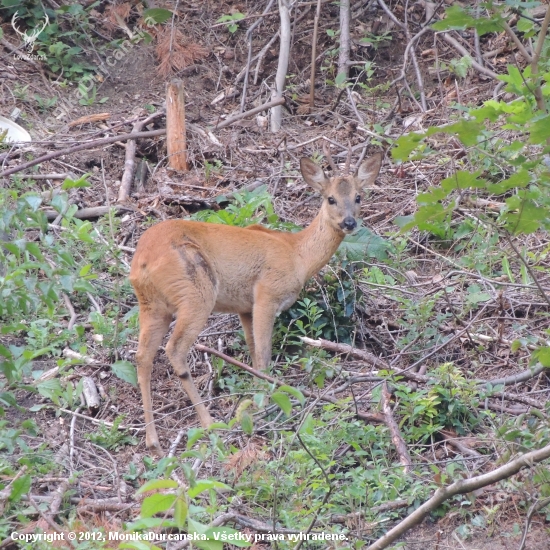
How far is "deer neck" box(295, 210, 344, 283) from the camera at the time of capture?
8469mm

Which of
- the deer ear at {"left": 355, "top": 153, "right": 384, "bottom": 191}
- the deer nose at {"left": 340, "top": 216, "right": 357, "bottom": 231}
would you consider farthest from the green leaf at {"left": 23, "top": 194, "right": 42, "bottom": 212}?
the deer ear at {"left": 355, "top": 153, "right": 384, "bottom": 191}

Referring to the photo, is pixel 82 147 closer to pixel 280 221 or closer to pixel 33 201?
pixel 280 221

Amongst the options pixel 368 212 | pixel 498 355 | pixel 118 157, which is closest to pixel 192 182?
pixel 118 157

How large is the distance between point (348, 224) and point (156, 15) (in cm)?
663

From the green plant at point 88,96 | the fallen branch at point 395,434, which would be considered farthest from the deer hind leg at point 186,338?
the green plant at point 88,96

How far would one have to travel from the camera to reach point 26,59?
13219 millimetres

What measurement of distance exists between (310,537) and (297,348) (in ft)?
10.7

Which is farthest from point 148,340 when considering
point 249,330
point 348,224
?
point 348,224

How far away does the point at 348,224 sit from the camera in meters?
8.46

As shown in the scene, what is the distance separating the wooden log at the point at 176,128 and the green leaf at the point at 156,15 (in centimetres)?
256

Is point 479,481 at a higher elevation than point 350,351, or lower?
higher

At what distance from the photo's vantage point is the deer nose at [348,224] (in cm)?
845

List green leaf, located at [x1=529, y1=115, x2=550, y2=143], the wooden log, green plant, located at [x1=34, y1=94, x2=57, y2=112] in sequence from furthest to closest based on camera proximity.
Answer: green plant, located at [x1=34, y1=94, x2=57, y2=112] → the wooden log → green leaf, located at [x1=529, y1=115, x2=550, y2=143]

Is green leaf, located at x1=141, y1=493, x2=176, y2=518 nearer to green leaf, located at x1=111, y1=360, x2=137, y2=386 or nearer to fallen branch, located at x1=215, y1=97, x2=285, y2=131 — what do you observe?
green leaf, located at x1=111, y1=360, x2=137, y2=386
